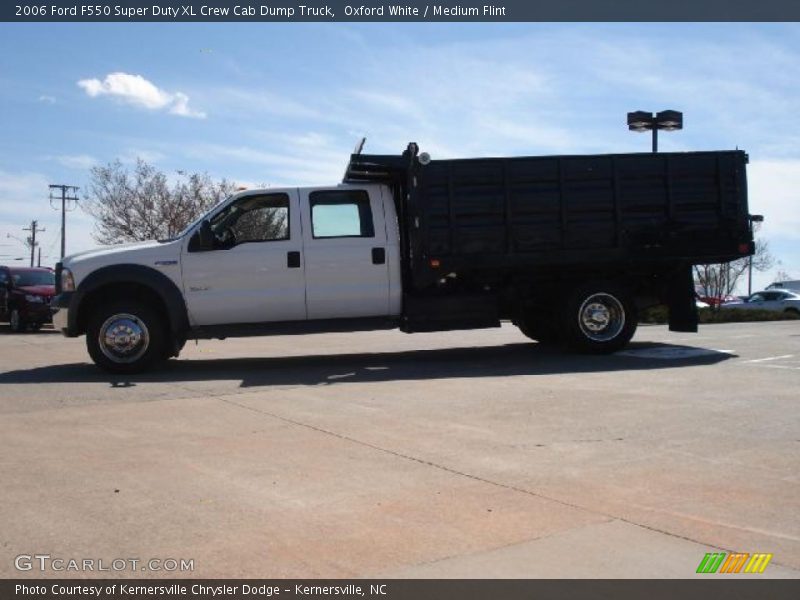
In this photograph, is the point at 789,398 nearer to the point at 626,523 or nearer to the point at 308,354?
the point at 626,523

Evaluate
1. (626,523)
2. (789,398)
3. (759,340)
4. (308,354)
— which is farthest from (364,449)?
(759,340)

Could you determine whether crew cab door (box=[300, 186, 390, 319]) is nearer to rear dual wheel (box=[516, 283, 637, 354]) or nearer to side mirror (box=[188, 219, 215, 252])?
side mirror (box=[188, 219, 215, 252])

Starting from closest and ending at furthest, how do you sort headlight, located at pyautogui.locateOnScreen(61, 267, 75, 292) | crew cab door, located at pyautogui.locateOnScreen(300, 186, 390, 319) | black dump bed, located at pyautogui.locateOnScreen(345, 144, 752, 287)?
headlight, located at pyautogui.locateOnScreen(61, 267, 75, 292)
crew cab door, located at pyautogui.locateOnScreen(300, 186, 390, 319)
black dump bed, located at pyautogui.locateOnScreen(345, 144, 752, 287)

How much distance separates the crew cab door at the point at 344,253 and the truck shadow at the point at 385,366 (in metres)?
0.83

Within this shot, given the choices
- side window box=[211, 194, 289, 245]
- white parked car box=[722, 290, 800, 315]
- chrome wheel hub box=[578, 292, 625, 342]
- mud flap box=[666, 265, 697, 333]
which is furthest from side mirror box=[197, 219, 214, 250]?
white parked car box=[722, 290, 800, 315]

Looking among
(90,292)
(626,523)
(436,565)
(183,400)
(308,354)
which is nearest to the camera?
(436,565)

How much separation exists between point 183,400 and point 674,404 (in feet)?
15.6

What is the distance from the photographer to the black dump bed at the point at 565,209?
10.7 metres

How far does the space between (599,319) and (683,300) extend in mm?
1257

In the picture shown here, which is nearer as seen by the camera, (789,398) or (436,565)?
(436,565)

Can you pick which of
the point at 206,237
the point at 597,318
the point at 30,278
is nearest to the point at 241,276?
the point at 206,237

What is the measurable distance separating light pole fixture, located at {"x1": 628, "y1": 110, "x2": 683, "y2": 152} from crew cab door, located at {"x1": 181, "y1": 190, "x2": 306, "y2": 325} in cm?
1320

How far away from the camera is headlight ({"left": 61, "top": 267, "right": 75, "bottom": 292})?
404 inches

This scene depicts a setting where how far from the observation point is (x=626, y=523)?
452 cm
